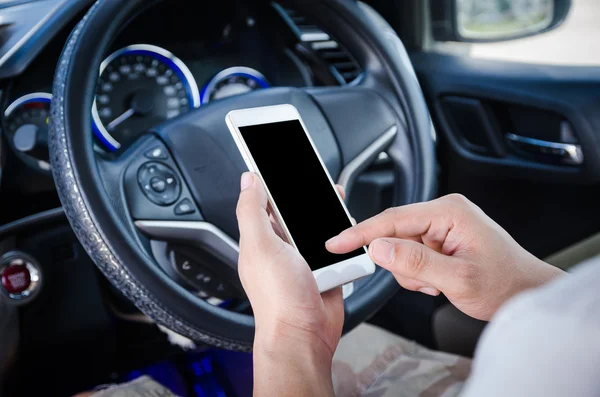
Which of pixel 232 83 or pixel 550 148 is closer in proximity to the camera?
pixel 232 83

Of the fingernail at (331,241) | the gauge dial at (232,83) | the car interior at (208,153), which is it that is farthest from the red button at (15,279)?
the fingernail at (331,241)

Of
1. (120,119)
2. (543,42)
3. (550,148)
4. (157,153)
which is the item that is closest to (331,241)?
(157,153)

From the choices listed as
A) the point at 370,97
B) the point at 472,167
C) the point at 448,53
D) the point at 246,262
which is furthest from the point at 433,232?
the point at 448,53

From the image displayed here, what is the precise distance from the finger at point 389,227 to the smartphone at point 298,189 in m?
0.03

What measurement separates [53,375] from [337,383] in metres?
0.45

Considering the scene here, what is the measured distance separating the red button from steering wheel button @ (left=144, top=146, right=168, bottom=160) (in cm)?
30

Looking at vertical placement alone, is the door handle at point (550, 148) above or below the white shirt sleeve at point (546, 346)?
below

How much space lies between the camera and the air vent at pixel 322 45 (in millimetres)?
1240

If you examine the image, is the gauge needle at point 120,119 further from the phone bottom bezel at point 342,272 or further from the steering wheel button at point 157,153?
the phone bottom bezel at point 342,272

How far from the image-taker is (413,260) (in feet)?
2.12

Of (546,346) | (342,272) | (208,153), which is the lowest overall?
(342,272)

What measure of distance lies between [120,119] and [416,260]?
559 millimetres

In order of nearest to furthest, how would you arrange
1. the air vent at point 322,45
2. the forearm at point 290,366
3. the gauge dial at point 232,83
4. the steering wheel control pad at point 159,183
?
1. the forearm at point 290,366
2. the steering wheel control pad at point 159,183
3. the gauge dial at point 232,83
4. the air vent at point 322,45

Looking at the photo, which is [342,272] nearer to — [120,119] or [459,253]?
[459,253]
